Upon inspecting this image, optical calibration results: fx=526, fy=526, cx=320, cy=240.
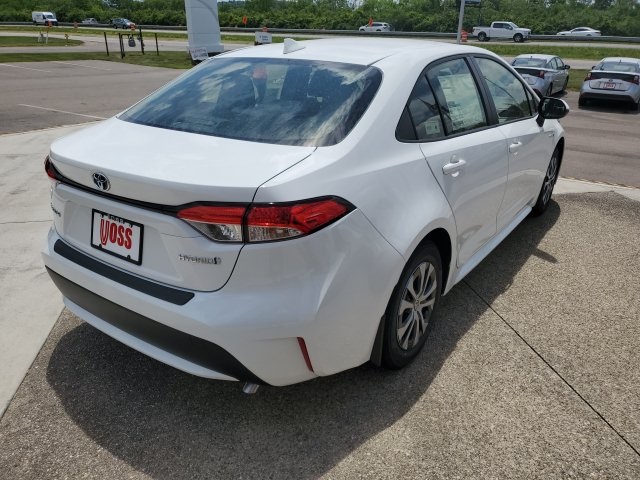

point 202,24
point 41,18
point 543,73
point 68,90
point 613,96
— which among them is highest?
point 202,24

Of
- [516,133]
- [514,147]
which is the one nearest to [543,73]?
[516,133]

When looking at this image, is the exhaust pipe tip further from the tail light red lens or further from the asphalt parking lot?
the tail light red lens

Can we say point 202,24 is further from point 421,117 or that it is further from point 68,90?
point 421,117

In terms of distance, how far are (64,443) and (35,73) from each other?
2152 centimetres

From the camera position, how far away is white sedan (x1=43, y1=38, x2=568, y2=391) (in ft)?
6.68

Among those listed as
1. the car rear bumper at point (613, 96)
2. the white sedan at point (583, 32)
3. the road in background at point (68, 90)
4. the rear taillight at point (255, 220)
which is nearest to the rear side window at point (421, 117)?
the rear taillight at point (255, 220)

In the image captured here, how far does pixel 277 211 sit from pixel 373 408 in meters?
1.22

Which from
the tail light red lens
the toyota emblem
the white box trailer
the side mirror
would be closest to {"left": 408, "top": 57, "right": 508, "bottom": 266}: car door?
the tail light red lens

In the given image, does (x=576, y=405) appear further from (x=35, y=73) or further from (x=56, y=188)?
(x=35, y=73)

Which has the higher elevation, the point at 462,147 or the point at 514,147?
the point at 462,147

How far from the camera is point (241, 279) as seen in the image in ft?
6.70

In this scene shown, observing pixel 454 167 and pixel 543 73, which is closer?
pixel 454 167

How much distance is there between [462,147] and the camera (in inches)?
119

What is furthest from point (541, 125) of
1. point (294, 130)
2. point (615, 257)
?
point (294, 130)
